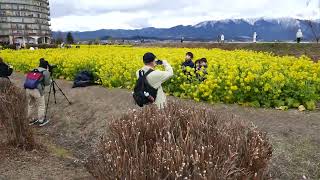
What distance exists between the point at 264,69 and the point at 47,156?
5.66 m

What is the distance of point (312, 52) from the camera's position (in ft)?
78.8

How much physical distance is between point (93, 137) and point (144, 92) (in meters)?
2.95

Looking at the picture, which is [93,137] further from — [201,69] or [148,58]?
[201,69]

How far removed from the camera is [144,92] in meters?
6.58

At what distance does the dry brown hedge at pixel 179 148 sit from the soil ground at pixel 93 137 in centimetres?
90

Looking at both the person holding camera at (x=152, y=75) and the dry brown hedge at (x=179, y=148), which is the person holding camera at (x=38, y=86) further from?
the dry brown hedge at (x=179, y=148)

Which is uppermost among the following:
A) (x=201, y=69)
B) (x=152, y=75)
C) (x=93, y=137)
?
(x=152, y=75)

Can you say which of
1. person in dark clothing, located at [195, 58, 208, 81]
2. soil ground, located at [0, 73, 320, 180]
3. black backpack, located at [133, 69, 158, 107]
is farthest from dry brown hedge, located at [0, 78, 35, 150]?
person in dark clothing, located at [195, 58, 208, 81]

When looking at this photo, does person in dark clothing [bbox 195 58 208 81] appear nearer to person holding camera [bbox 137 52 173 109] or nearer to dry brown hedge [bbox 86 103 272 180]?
person holding camera [bbox 137 52 173 109]

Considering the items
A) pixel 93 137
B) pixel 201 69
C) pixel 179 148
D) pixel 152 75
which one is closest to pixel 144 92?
pixel 152 75

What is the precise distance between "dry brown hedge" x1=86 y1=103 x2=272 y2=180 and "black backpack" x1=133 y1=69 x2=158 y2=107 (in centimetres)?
141

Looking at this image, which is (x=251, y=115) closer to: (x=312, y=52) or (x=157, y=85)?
(x=157, y=85)

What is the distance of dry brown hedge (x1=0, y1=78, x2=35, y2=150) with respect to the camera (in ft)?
23.8

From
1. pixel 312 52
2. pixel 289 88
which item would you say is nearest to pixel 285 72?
pixel 289 88
